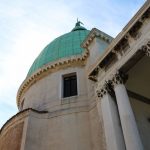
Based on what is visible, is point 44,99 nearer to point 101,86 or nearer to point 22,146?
point 22,146

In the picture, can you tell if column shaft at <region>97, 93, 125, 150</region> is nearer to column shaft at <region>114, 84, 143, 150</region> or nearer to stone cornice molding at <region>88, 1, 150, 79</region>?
column shaft at <region>114, 84, 143, 150</region>

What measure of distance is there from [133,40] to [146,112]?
3802 mm

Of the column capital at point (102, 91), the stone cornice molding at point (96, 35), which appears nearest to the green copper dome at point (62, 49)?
the stone cornice molding at point (96, 35)

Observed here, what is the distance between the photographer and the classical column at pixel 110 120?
9.97 metres

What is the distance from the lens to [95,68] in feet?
40.4

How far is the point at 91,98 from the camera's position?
13820 mm

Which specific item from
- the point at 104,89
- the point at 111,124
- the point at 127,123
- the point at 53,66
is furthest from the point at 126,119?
the point at 53,66

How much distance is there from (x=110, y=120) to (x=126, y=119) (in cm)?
123

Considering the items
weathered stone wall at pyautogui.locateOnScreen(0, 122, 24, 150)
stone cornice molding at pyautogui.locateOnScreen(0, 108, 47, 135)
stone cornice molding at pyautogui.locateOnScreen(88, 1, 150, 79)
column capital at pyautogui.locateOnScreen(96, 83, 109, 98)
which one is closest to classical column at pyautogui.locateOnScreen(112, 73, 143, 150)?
column capital at pyautogui.locateOnScreen(96, 83, 109, 98)

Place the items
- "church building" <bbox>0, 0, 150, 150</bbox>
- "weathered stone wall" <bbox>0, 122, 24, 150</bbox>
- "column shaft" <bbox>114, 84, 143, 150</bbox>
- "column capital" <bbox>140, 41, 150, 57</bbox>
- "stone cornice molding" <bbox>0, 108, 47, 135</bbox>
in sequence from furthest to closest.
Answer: "stone cornice molding" <bbox>0, 108, 47, 135</bbox> → "weathered stone wall" <bbox>0, 122, 24, 150</bbox> → "church building" <bbox>0, 0, 150, 150</bbox> → "column capital" <bbox>140, 41, 150, 57</bbox> → "column shaft" <bbox>114, 84, 143, 150</bbox>

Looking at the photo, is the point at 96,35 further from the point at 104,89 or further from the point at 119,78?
the point at 119,78

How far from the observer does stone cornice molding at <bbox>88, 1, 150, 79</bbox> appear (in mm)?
10109

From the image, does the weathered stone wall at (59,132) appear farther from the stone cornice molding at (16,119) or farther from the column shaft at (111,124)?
the column shaft at (111,124)

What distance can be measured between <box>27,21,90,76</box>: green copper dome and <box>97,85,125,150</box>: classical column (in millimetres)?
5901
